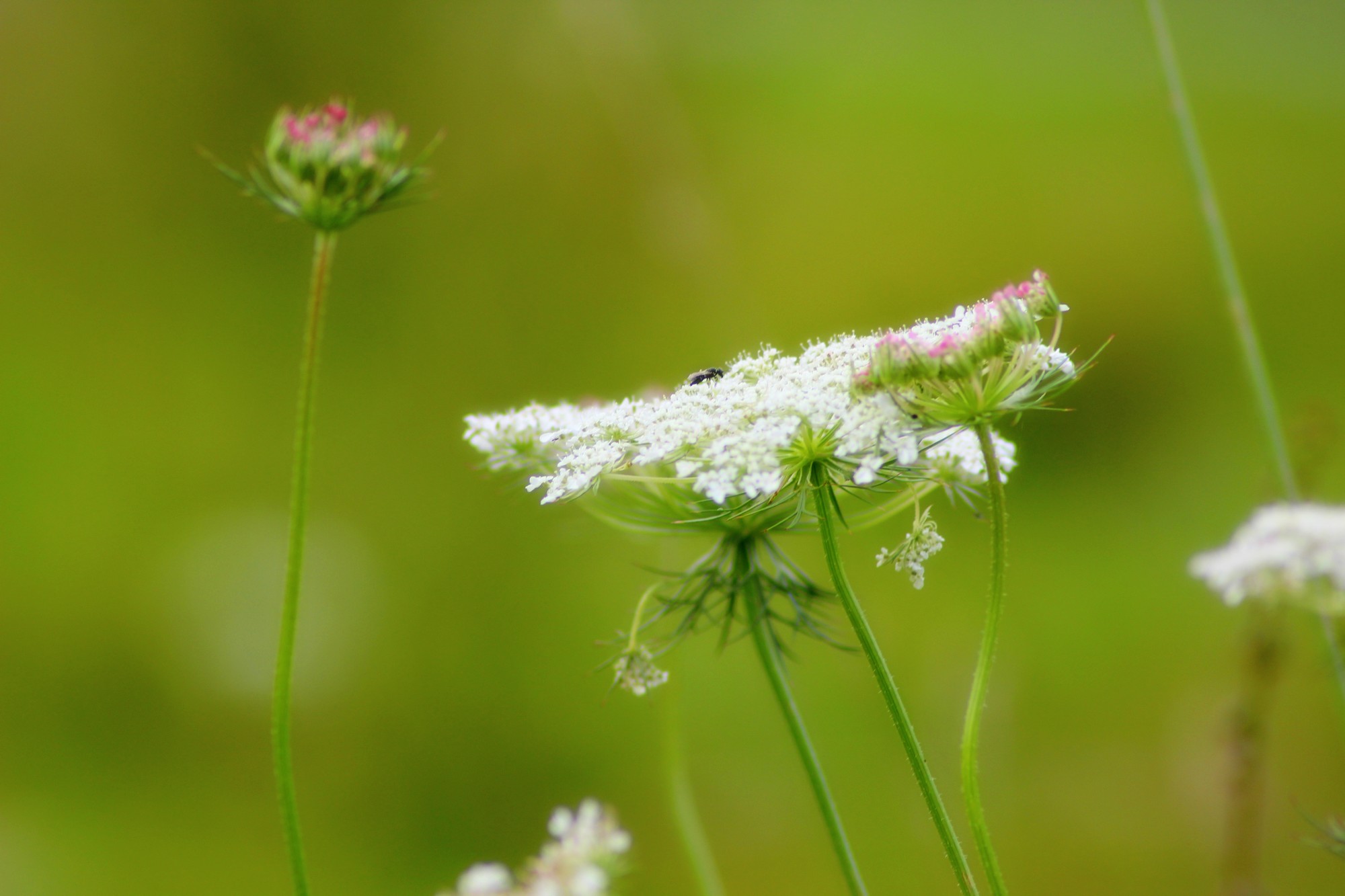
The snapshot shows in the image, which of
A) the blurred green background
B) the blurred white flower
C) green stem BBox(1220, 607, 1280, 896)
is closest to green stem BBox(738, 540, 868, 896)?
the blurred white flower

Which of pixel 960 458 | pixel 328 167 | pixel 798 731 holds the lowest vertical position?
pixel 798 731

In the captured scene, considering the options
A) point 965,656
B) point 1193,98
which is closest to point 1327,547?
point 965,656

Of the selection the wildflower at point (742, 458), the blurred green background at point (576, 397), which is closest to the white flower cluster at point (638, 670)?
the wildflower at point (742, 458)

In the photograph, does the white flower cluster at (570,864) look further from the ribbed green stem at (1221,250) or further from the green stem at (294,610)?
the ribbed green stem at (1221,250)

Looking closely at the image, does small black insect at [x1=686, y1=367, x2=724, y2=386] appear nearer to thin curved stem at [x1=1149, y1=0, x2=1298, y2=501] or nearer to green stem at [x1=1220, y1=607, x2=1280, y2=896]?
thin curved stem at [x1=1149, y1=0, x2=1298, y2=501]

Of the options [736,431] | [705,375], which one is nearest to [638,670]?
[736,431]

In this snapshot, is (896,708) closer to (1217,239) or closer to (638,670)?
(638,670)
